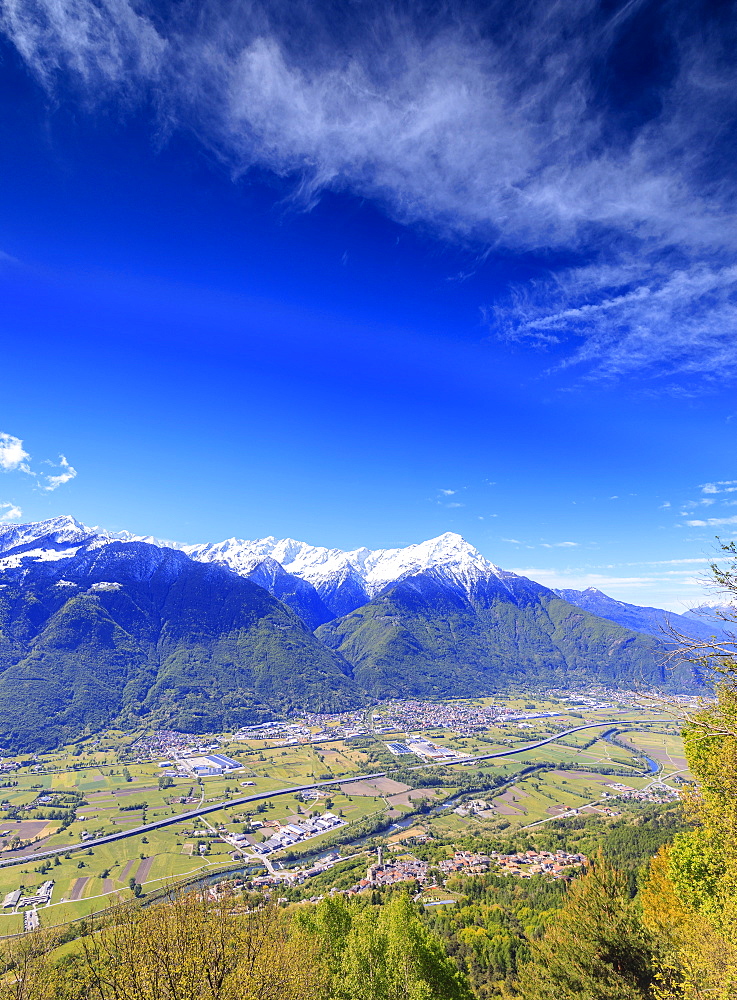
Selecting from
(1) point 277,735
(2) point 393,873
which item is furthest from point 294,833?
(1) point 277,735

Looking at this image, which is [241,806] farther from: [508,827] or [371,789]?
[508,827]

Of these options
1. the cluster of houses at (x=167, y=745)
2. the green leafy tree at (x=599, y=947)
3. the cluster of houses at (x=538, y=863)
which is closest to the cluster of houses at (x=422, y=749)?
the cluster of houses at (x=167, y=745)

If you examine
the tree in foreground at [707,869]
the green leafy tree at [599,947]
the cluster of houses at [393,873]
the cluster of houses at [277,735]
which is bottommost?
the cluster of houses at [277,735]

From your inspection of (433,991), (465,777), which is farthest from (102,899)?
(465,777)

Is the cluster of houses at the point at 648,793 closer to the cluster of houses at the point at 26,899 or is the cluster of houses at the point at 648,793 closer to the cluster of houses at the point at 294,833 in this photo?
the cluster of houses at the point at 294,833

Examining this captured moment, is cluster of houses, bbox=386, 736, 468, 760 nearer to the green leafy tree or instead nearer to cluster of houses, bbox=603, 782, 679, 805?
cluster of houses, bbox=603, 782, 679, 805

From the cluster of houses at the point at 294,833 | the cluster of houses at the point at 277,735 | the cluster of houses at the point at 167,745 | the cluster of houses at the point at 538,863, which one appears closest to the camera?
the cluster of houses at the point at 538,863
